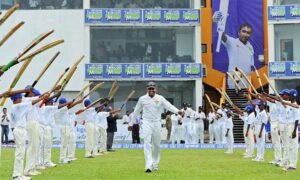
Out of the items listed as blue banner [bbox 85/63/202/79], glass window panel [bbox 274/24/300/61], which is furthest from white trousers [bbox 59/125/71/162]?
glass window panel [bbox 274/24/300/61]

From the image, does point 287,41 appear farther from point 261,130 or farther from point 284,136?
point 284,136

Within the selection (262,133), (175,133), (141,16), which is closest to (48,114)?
(262,133)

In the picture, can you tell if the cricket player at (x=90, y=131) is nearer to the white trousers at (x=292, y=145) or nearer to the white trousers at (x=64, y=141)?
the white trousers at (x=64, y=141)

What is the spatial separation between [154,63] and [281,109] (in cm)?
2450

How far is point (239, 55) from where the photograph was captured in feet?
138

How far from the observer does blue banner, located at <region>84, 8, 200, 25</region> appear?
40.8 metres

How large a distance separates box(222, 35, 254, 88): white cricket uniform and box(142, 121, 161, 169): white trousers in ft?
86.4

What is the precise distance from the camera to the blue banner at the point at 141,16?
40.8m

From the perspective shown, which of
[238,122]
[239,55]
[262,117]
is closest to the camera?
[262,117]

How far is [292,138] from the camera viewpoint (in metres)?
16.2

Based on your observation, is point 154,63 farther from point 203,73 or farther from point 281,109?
point 281,109

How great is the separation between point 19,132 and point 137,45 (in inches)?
1140

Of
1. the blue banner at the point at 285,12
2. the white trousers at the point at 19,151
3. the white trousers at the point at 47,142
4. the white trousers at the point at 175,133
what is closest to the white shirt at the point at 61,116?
the white trousers at the point at 47,142

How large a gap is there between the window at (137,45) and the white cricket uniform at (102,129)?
51.3 feet
